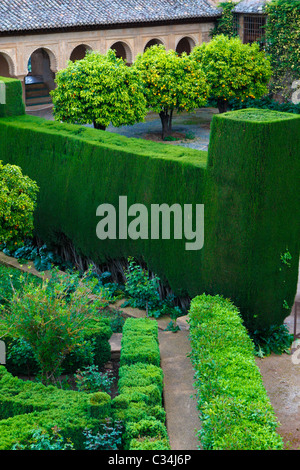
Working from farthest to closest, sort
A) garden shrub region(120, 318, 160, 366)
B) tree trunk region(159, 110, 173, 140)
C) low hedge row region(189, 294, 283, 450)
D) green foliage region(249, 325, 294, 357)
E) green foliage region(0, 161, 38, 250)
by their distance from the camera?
1. tree trunk region(159, 110, 173, 140)
2. green foliage region(0, 161, 38, 250)
3. green foliage region(249, 325, 294, 357)
4. garden shrub region(120, 318, 160, 366)
5. low hedge row region(189, 294, 283, 450)

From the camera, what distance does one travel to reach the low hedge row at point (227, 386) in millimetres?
6969

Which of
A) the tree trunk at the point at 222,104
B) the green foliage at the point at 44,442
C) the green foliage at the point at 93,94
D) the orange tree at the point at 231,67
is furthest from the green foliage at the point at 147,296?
the tree trunk at the point at 222,104

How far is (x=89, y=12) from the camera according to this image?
95.0ft

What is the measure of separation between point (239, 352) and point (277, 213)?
8.62 feet

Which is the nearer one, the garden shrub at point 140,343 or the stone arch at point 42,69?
the garden shrub at point 140,343

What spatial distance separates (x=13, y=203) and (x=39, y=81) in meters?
23.5

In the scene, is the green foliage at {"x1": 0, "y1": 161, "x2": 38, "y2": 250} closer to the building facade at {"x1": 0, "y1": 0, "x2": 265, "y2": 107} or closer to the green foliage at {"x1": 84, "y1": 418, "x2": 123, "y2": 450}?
the green foliage at {"x1": 84, "y1": 418, "x2": 123, "y2": 450}

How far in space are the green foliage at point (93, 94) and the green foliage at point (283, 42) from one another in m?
9.41

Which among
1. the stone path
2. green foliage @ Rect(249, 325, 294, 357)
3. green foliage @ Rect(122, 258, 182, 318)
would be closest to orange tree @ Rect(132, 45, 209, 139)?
green foliage @ Rect(122, 258, 182, 318)

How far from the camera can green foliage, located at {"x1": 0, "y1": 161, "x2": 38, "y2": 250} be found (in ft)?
41.3

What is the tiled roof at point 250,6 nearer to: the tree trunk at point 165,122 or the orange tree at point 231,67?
the orange tree at point 231,67

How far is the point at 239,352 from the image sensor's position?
8.77m

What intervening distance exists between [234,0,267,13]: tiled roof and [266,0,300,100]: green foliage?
1212 millimetres

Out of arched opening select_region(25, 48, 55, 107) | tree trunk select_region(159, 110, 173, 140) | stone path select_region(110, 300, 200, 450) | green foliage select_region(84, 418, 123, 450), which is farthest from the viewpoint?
arched opening select_region(25, 48, 55, 107)
